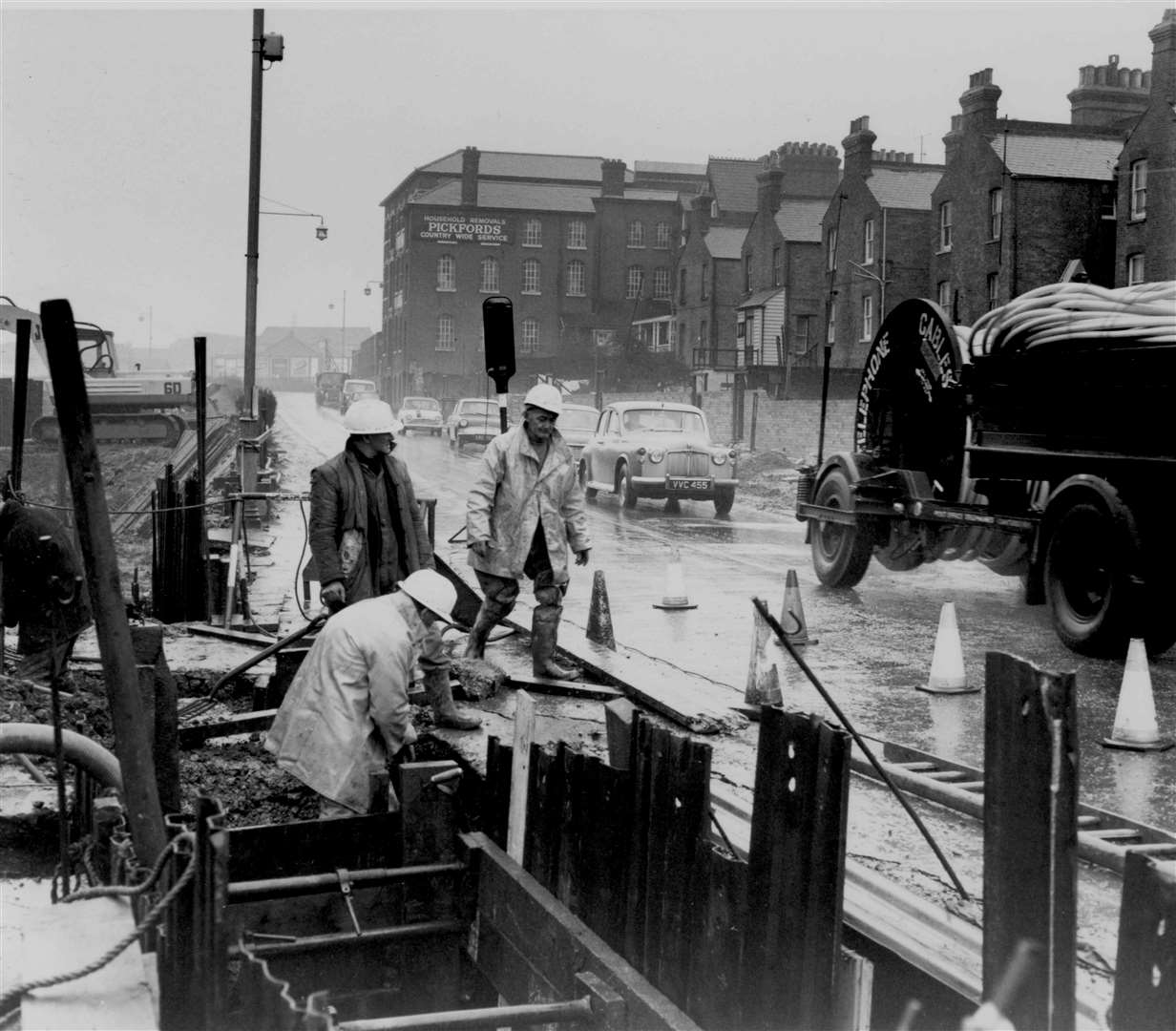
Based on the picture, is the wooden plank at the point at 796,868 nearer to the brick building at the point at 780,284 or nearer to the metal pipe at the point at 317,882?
the metal pipe at the point at 317,882

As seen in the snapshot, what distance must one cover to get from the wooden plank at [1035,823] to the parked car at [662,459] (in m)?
20.4

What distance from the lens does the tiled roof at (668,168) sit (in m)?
87.1

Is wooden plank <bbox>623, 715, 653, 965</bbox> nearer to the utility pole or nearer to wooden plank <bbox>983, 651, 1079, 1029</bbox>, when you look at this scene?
wooden plank <bbox>983, 651, 1079, 1029</bbox>

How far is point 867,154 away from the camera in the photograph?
50281mm

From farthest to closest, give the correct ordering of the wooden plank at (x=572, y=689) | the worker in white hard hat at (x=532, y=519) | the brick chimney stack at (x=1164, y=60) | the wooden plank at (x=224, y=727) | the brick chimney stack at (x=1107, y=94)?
the brick chimney stack at (x=1107, y=94)
the brick chimney stack at (x=1164, y=60)
the worker in white hard hat at (x=532, y=519)
the wooden plank at (x=572, y=689)
the wooden plank at (x=224, y=727)

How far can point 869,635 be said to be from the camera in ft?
37.3

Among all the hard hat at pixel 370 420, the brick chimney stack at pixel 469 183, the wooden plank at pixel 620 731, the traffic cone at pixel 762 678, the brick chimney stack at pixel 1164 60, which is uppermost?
the brick chimney stack at pixel 469 183

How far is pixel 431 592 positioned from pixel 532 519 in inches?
123

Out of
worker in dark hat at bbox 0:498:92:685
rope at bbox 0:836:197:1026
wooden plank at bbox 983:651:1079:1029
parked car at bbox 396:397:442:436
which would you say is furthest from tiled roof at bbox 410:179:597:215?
wooden plank at bbox 983:651:1079:1029

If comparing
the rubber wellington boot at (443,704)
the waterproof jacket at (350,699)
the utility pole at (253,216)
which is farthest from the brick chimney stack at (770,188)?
the waterproof jacket at (350,699)

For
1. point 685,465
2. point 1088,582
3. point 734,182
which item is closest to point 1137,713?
point 1088,582

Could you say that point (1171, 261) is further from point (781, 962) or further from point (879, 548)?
point (781, 962)

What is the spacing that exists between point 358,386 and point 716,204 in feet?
67.8

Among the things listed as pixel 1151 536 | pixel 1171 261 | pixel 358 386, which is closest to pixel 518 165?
pixel 358 386
